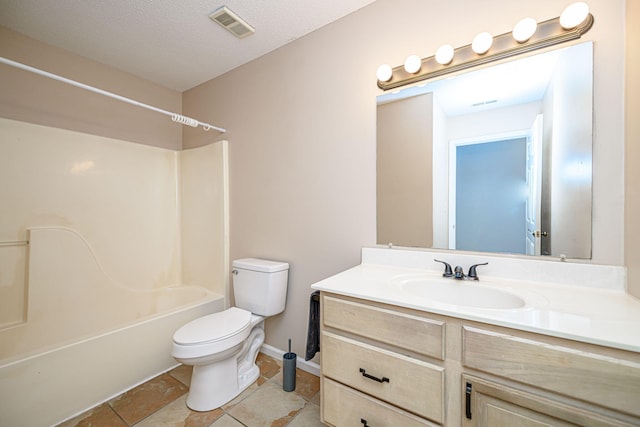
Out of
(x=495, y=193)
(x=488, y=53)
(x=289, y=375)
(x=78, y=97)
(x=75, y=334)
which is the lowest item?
(x=289, y=375)

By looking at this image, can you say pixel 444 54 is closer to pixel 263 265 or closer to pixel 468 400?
pixel 468 400

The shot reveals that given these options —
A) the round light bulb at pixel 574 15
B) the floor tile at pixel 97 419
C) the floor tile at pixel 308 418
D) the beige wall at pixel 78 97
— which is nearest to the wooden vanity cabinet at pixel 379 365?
the floor tile at pixel 308 418

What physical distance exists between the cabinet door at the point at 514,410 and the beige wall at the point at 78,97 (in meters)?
2.97

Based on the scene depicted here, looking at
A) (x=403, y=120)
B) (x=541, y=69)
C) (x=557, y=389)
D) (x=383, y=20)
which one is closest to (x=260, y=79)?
(x=383, y=20)

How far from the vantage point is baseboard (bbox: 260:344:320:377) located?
1833 mm

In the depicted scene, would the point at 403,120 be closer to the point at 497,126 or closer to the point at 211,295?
the point at 497,126

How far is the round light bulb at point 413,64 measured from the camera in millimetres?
1411

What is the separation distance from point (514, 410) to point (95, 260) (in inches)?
108

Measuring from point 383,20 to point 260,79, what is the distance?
103 centimetres

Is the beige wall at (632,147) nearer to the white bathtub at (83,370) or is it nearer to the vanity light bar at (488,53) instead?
the vanity light bar at (488,53)

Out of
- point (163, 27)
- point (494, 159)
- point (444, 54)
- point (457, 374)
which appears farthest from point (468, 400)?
point (163, 27)

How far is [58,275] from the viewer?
6.32 feet

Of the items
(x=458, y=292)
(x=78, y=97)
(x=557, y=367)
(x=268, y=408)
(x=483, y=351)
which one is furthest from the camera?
(x=78, y=97)

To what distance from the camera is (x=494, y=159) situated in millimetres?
1307
